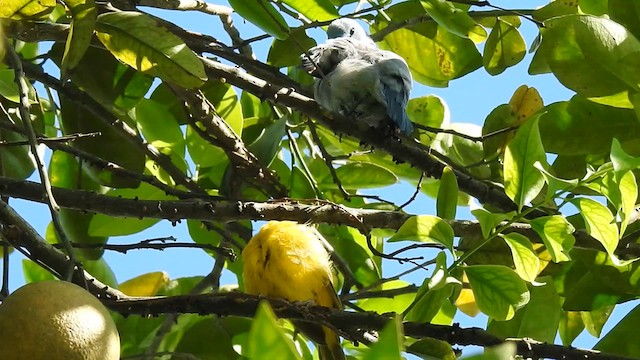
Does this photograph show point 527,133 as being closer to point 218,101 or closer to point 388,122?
point 388,122

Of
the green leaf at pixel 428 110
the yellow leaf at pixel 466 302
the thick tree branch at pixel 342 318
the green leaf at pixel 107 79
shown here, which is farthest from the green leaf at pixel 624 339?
the green leaf at pixel 107 79

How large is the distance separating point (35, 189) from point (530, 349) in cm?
83

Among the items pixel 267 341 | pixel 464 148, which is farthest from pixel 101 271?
pixel 267 341

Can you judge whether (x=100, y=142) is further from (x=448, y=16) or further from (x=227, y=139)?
(x=448, y=16)

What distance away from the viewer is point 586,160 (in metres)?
1.82

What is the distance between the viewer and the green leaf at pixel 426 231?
120cm

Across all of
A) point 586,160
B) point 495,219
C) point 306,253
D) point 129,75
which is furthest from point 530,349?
point 129,75

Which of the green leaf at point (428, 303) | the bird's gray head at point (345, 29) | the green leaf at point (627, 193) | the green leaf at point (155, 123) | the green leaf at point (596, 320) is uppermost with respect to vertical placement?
the bird's gray head at point (345, 29)

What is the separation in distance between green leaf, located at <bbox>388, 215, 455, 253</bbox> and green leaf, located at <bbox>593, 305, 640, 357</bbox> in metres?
0.43

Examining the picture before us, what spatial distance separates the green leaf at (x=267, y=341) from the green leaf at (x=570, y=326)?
1447 millimetres

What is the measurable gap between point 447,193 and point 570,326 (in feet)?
2.28

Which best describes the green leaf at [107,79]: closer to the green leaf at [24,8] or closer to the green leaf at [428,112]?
the green leaf at [24,8]

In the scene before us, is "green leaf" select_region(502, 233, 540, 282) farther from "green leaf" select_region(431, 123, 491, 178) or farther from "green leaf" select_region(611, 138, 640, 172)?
"green leaf" select_region(431, 123, 491, 178)

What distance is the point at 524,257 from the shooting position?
1.25 meters
